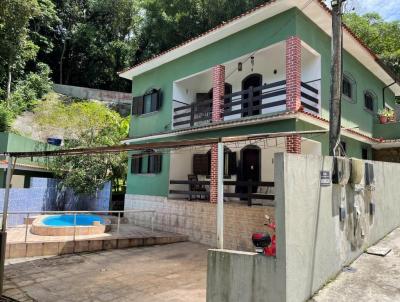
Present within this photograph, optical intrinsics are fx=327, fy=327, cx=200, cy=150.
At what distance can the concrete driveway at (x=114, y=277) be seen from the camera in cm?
691

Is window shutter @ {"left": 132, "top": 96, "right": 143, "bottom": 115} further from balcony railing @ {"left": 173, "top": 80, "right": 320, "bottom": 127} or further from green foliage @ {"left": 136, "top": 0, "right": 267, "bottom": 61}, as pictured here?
green foliage @ {"left": 136, "top": 0, "right": 267, "bottom": 61}

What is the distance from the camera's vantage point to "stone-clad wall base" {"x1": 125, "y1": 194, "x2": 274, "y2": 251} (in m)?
10.6

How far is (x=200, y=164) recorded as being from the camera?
49.6ft

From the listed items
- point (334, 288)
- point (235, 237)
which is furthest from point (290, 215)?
point (235, 237)

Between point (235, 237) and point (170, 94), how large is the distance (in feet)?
24.7

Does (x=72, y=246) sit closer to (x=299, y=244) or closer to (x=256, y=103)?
(x=299, y=244)

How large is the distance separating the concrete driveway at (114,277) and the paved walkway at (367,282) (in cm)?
265

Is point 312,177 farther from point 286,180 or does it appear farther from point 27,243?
point 27,243

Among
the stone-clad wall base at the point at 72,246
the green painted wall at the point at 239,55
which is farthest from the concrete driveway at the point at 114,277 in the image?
the green painted wall at the point at 239,55

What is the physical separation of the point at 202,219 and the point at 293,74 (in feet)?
20.0

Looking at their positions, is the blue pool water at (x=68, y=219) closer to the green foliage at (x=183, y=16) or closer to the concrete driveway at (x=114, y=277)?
the concrete driveway at (x=114, y=277)

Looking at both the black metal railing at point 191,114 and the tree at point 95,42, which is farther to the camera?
the tree at point 95,42

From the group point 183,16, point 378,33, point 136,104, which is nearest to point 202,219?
point 136,104

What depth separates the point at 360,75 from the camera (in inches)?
583
